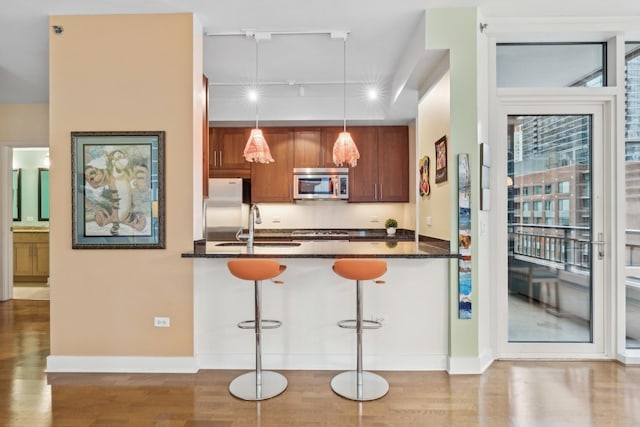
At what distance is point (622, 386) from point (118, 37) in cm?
461

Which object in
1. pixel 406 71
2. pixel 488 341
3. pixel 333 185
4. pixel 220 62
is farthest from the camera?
pixel 333 185

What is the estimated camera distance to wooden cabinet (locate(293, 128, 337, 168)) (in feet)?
17.3

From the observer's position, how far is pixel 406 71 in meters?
3.67

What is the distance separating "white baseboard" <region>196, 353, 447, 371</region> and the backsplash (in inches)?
108

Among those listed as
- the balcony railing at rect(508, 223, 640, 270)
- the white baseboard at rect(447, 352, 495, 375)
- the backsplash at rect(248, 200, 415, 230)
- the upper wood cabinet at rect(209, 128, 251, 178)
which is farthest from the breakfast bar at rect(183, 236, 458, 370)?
the backsplash at rect(248, 200, 415, 230)

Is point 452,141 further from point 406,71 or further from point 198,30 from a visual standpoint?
point 198,30

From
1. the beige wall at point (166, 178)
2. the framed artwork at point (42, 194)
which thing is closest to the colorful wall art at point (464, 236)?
the beige wall at point (166, 178)

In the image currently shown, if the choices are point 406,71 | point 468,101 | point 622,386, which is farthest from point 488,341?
point 406,71

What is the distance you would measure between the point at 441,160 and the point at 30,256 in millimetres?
6939

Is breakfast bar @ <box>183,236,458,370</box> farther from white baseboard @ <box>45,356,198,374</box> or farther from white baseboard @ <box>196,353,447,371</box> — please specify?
white baseboard @ <box>45,356,198,374</box>

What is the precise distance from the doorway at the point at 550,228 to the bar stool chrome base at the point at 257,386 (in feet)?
6.44

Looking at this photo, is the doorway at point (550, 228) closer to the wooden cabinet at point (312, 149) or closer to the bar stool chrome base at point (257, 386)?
the bar stool chrome base at point (257, 386)

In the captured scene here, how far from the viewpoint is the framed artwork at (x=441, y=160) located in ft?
10.2

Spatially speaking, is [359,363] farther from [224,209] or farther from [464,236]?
[224,209]
